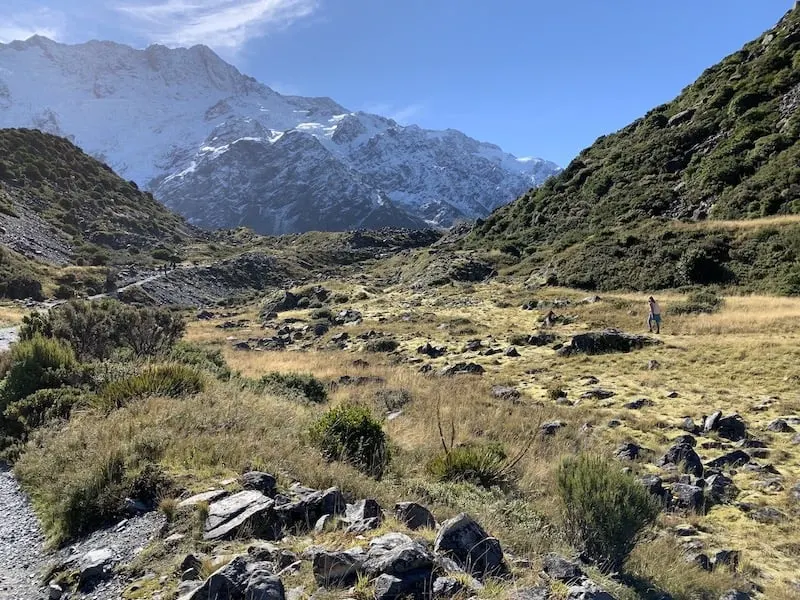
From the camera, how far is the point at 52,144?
10688 centimetres

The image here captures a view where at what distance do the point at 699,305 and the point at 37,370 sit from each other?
27.8 meters

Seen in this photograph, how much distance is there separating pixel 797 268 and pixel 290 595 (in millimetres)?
33651

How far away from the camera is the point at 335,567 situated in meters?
3.96

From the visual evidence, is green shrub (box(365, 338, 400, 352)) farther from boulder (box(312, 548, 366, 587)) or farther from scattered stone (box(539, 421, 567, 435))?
boulder (box(312, 548, 366, 587))

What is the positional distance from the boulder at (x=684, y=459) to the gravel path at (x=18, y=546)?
9.31 metres

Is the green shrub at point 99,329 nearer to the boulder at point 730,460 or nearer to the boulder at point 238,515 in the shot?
the boulder at point 238,515

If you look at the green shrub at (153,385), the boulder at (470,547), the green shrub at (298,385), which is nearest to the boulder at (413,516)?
the boulder at (470,547)

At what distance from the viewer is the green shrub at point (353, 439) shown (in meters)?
7.12

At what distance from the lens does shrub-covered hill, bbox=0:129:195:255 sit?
75.4 metres

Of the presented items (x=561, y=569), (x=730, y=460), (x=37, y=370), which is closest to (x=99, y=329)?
(x=37, y=370)

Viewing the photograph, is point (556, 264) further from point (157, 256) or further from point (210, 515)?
point (157, 256)

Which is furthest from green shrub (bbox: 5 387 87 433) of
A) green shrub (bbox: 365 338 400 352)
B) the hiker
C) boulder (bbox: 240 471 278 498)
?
the hiker

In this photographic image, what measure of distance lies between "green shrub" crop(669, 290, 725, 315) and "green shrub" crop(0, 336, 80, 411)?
1026 inches

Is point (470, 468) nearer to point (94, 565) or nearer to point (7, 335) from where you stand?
point (94, 565)
